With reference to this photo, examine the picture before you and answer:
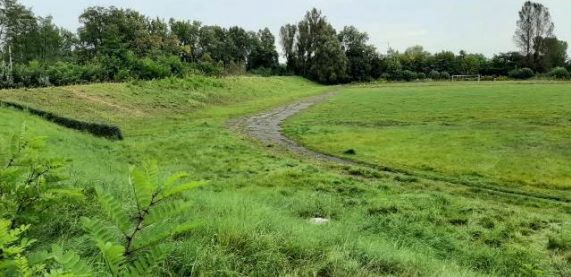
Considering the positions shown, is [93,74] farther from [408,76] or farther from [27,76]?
[408,76]

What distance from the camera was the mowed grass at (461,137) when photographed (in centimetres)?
1377

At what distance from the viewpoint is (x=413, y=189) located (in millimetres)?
11797

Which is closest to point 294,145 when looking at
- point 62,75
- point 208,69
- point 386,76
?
point 62,75

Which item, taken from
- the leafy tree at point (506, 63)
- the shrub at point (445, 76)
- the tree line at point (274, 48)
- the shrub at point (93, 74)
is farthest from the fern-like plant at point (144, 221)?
the leafy tree at point (506, 63)

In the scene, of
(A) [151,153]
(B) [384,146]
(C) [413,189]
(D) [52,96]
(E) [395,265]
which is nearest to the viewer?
(E) [395,265]

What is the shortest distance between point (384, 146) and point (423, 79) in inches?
2559

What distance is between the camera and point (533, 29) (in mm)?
78562

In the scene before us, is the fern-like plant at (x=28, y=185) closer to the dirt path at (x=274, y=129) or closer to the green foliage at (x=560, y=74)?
the dirt path at (x=274, y=129)

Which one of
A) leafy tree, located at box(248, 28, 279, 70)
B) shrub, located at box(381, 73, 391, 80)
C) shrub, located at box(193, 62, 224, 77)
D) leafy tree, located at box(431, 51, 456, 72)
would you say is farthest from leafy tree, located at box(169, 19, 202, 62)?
Result: leafy tree, located at box(431, 51, 456, 72)

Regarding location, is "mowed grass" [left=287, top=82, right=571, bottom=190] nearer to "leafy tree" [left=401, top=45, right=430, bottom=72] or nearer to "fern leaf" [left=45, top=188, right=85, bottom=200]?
"fern leaf" [left=45, top=188, right=85, bottom=200]

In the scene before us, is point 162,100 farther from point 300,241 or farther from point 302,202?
point 300,241

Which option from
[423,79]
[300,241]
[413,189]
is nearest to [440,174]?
[413,189]

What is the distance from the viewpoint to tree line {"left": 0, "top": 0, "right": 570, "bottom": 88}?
54000 millimetres

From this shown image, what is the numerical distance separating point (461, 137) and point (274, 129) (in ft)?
30.2
